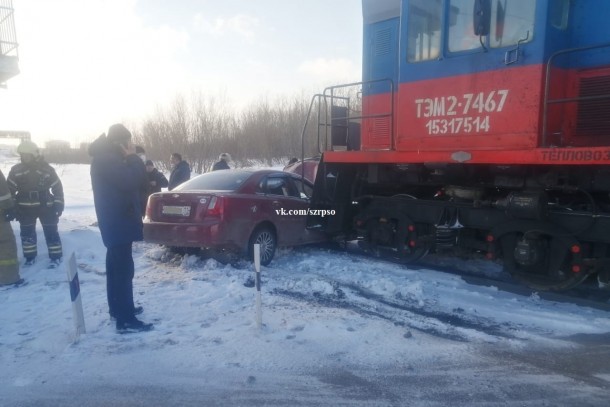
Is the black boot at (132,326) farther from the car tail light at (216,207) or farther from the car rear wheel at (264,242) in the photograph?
the car rear wheel at (264,242)

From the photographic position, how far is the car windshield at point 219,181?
758cm

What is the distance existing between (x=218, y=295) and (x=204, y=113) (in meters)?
27.8

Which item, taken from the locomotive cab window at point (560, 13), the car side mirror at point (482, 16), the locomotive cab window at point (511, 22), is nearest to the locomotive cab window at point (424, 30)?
the locomotive cab window at point (511, 22)

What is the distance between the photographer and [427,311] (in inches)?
209

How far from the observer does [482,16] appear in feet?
16.6

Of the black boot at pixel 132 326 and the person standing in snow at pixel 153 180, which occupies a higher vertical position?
the person standing in snow at pixel 153 180

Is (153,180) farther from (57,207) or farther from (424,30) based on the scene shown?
(424,30)

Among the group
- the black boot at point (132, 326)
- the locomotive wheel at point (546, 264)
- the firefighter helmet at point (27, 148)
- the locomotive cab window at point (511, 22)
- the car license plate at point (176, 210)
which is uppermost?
the locomotive cab window at point (511, 22)

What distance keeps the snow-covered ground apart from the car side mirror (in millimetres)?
3220

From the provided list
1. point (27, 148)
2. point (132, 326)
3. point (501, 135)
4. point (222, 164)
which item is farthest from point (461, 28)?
point (222, 164)

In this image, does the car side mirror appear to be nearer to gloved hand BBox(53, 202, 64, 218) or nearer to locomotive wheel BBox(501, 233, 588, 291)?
locomotive wheel BBox(501, 233, 588, 291)

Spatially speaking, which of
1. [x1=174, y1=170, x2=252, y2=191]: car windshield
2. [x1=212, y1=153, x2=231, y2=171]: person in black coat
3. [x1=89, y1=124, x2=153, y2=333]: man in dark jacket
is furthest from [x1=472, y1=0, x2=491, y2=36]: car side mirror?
[x1=212, y1=153, x2=231, y2=171]: person in black coat

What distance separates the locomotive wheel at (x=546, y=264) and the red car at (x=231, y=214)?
144 inches

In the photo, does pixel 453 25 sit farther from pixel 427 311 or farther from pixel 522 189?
pixel 427 311
